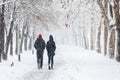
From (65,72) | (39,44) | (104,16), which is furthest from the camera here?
(104,16)

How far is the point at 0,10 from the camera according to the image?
28391mm

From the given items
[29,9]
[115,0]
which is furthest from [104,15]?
[29,9]

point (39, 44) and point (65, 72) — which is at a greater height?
point (39, 44)

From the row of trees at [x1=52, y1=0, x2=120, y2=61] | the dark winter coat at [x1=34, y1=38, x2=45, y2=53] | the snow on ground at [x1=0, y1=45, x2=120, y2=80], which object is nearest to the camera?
the snow on ground at [x1=0, y1=45, x2=120, y2=80]

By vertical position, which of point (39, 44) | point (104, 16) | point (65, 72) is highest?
point (104, 16)

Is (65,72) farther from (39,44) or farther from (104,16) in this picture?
(104,16)

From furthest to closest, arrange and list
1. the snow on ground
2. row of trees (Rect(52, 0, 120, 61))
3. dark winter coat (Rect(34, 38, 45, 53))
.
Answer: row of trees (Rect(52, 0, 120, 61)) < dark winter coat (Rect(34, 38, 45, 53)) < the snow on ground

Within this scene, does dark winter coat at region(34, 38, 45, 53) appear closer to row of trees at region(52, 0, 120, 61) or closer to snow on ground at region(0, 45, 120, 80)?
snow on ground at region(0, 45, 120, 80)

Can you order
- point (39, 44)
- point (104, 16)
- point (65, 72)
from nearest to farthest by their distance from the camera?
point (65, 72) → point (39, 44) → point (104, 16)

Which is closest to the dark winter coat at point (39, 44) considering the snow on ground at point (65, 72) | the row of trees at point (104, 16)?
the snow on ground at point (65, 72)

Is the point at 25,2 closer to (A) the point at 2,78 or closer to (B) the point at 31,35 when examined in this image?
(A) the point at 2,78

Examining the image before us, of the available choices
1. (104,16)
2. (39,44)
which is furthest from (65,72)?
(104,16)

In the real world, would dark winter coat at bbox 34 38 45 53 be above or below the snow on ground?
above

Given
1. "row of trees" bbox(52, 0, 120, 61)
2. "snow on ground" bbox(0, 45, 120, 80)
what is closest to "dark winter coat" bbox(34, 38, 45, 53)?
"snow on ground" bbox(0, 45, 120, 80)
